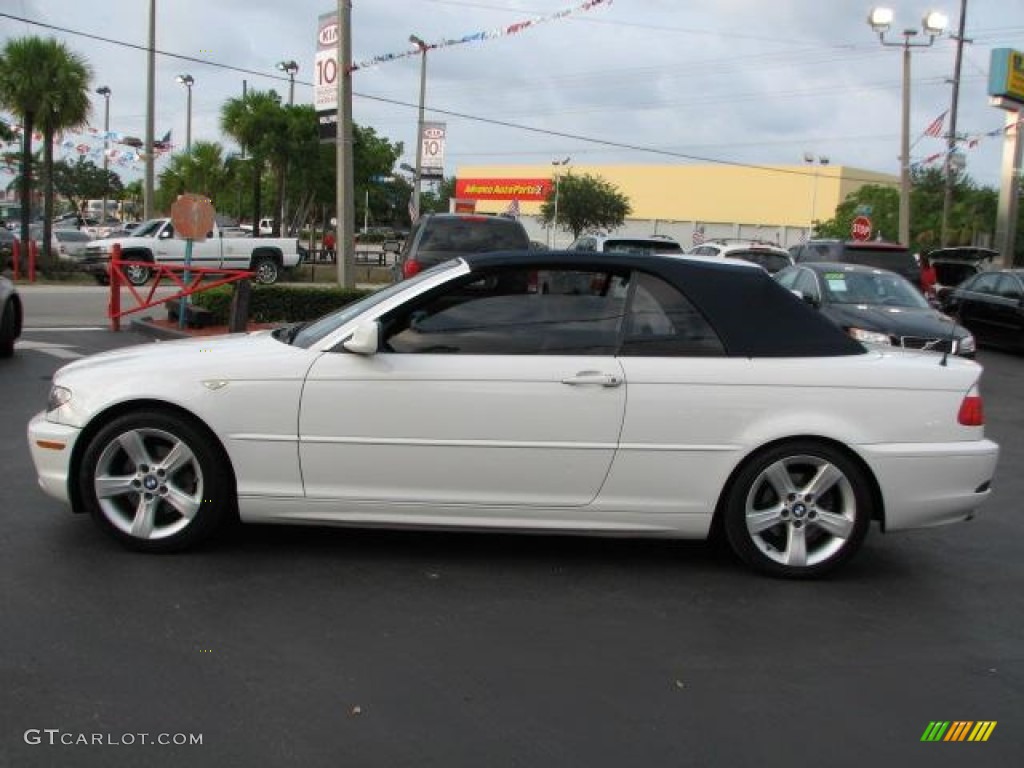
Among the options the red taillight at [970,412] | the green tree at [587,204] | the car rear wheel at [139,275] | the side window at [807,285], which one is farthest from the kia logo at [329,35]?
the green tree at [587,204]

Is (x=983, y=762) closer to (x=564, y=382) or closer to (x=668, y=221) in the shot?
(x=564, y=382)

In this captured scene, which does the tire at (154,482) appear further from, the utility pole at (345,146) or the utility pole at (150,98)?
the utility pole at (150,98)

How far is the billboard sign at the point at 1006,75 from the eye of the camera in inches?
1132

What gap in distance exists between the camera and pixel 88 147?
149 feet

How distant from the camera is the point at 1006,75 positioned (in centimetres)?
2875

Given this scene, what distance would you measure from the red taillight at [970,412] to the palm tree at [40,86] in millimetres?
26782

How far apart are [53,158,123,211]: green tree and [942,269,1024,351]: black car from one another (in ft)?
280

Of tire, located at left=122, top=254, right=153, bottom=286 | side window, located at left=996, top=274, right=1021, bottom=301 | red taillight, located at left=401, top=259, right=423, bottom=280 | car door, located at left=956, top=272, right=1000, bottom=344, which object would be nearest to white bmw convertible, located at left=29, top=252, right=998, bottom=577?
red taillight, located at left=401, top=259, right=423, bottom=280

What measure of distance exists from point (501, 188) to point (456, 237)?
73.8m

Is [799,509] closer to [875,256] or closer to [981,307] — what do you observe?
[875,256]

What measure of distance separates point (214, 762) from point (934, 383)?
361cm

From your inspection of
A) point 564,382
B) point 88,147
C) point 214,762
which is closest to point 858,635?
point 564,382

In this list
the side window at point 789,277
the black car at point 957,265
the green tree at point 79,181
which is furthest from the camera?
the green tree at point 79,181

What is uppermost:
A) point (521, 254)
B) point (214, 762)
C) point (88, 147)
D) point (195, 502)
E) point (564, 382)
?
point (88, 147)
